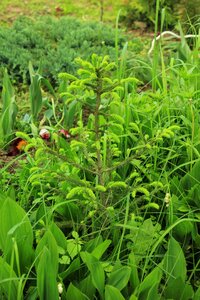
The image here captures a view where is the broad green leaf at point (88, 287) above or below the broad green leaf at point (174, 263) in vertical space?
below

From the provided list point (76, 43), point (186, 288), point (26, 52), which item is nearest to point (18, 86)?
point (26, 52)

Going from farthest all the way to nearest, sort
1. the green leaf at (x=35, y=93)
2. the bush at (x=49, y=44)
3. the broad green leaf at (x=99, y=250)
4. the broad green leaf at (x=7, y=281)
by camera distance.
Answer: the bush at (x=49, y=44)
the green leaf at (x=35, y=93)
the broad green leaf at (x=99, y=250)
the broad green leaf at (x=7, y=281)

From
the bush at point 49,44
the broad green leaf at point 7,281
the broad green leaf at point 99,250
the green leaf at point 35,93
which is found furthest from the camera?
the bush at point 49,44

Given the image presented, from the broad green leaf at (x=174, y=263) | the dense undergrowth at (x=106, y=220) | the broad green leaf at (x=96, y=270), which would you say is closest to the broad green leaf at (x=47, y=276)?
the dense undergrowth at (x=106, y=220)

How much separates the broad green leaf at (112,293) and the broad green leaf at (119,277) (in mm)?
91

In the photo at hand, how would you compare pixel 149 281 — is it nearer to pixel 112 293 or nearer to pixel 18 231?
pixel 112 293

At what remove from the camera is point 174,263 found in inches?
84.4

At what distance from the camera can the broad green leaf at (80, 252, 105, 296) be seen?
2.07 metres

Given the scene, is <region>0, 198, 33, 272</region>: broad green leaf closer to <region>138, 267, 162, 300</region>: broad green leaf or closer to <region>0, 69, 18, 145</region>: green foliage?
<region>138, 267, 162, 300</region>: broad green leaf

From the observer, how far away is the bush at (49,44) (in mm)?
4965

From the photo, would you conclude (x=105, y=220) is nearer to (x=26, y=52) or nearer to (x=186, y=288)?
(x=186, y=288)

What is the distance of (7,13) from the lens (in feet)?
23.6

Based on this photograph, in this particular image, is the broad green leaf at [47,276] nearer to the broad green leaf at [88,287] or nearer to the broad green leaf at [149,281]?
the broad green leaf at [88,287]

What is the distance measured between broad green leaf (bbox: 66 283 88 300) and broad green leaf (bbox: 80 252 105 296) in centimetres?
6
